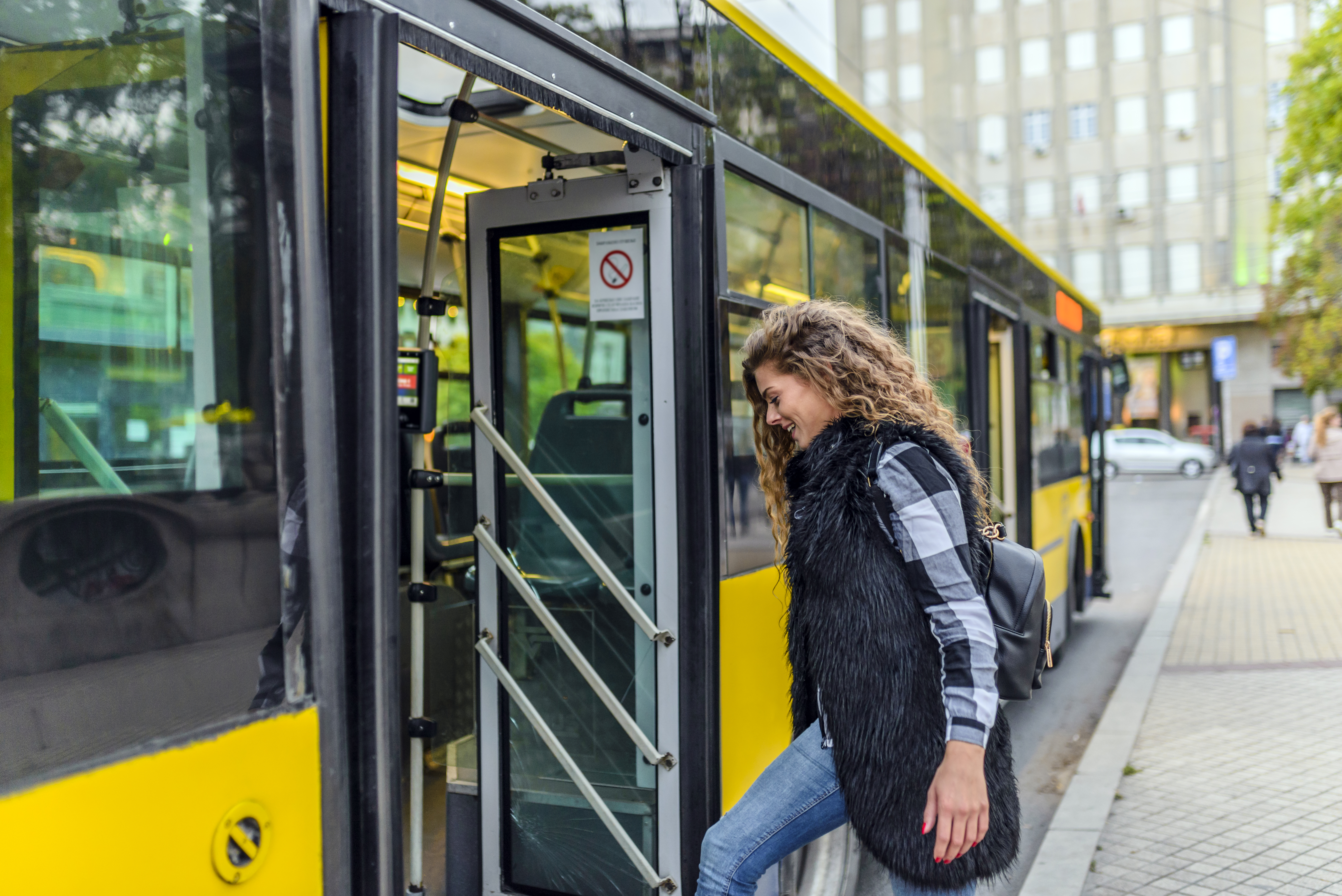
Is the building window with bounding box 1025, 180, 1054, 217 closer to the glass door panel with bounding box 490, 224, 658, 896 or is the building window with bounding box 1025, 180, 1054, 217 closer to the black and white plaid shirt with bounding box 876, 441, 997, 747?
the glass door panel with bounding box 490, 224, 658, 896

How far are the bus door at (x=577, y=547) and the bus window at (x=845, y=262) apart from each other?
2.35ft

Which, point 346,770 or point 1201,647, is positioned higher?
point 346,770

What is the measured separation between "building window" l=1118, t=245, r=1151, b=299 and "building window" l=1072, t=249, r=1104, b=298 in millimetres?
554

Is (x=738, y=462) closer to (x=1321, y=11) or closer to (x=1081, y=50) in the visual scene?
(x=1321, y=11)

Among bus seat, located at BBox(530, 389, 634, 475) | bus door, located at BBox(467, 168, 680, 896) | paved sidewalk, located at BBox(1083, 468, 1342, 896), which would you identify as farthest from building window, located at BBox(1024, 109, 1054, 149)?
bus seat, located at BBox(530, 389, 634, 475)

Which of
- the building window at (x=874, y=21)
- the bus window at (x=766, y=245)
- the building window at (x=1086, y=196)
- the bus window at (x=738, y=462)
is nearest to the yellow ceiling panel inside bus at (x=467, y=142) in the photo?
the bus window at (x=766, y=245)

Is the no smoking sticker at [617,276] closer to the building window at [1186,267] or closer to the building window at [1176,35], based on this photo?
the building window at [1186,267]

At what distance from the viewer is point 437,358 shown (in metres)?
2.04

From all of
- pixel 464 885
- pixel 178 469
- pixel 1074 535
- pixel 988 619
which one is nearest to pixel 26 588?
pixel 178 469

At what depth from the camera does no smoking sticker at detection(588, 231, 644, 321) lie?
299 centimetres

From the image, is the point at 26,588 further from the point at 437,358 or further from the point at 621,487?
the point at 621,487

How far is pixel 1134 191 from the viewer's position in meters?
39.5

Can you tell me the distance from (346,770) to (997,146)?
143 ft

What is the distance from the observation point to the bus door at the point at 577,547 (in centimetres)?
291
